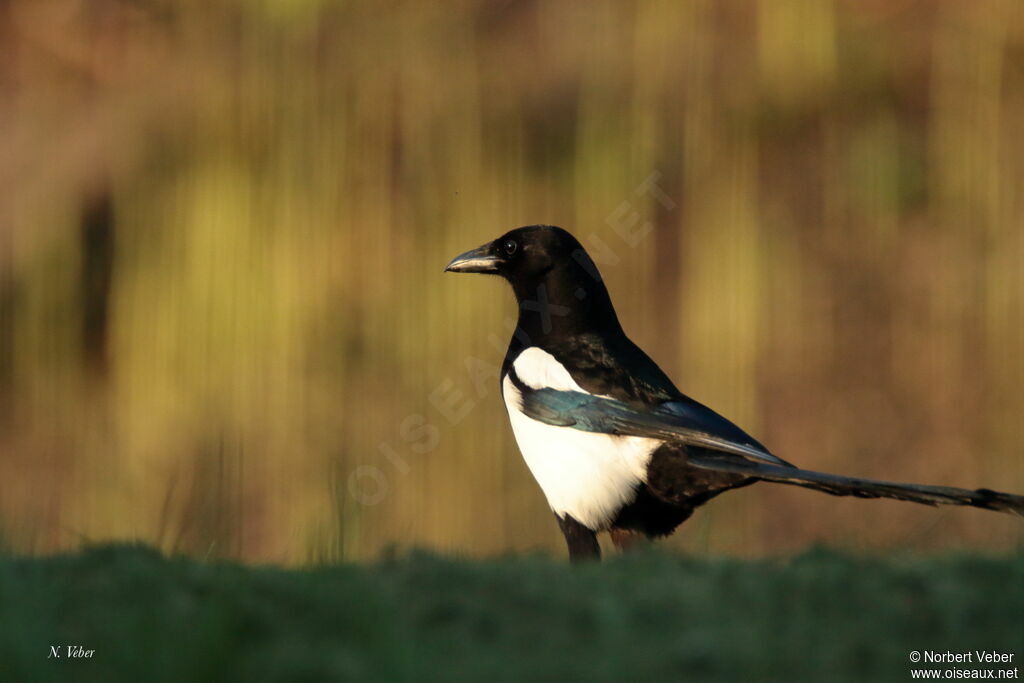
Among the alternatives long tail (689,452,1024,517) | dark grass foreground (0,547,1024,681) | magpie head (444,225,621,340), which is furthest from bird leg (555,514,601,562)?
dark grass foreground (0,547,1024,681)

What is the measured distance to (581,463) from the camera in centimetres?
310

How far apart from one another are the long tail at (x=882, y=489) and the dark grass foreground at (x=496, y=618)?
0.13 meters

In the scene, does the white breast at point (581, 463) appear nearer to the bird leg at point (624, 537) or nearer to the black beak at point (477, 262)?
the bird leg at point (624, 537)

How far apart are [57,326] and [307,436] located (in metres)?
1.60

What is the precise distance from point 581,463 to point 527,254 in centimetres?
76

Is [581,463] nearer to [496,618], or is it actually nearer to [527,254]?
[527,254]

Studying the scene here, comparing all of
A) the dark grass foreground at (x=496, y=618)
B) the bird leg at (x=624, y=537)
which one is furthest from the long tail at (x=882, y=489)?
the bird leg at (x=624, y=537)

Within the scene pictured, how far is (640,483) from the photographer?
305cm

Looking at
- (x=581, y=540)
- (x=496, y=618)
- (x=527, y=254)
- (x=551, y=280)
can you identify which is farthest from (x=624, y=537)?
(x=496, y=618)

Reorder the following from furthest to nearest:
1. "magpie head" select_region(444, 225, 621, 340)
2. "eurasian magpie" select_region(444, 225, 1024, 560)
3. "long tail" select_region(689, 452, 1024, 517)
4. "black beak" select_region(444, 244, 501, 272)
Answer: "black beak" select_region(444, 244, 501, 272), "magpie head" select_region(444, 225, 621, 340), "eurasian magpie" select_region(444, 225, 1024, 560), "long tail" select_region(689, 452, 1024, 517)

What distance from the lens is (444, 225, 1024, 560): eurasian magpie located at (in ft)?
9.71

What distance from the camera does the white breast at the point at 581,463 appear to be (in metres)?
3.06

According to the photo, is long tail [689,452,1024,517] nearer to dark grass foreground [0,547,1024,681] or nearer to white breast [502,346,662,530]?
dark grass foreground [0,547,1024,681]

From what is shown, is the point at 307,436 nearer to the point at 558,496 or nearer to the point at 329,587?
the point at 558,496
